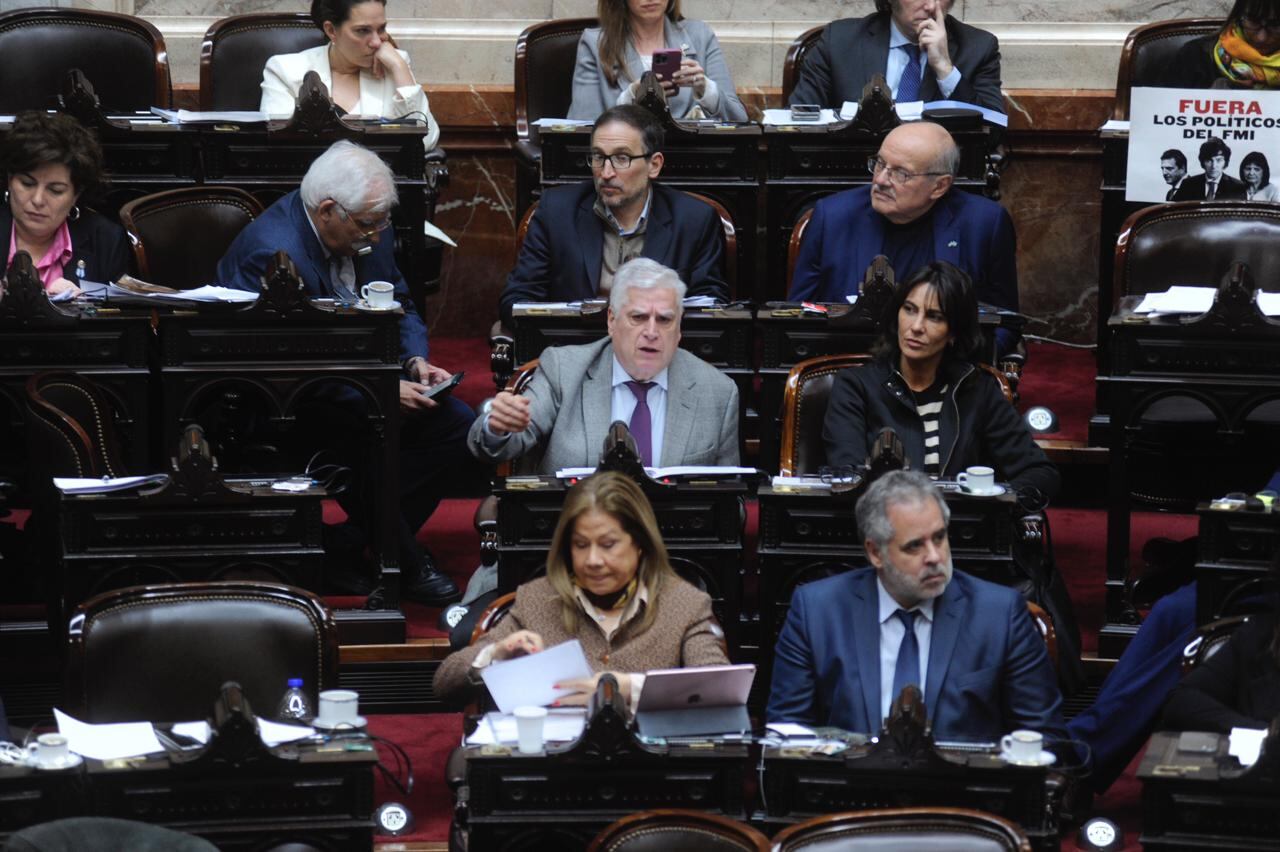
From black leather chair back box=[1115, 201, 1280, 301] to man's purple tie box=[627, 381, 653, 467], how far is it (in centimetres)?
143

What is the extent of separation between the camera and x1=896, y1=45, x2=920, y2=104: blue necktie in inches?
285

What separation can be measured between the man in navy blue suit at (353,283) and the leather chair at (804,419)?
100cm

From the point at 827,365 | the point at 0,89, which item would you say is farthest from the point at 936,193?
the point at 0,89

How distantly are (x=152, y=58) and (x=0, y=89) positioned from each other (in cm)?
48

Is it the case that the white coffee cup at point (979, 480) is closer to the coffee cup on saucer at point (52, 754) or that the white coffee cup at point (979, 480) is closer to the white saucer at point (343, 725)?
the white saucer at point (343, 725)

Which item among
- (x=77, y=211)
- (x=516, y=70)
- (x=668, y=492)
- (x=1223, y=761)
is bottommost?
(x=1223, y=761)

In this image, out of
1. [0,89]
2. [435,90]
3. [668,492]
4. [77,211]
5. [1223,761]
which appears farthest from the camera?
[435,90]

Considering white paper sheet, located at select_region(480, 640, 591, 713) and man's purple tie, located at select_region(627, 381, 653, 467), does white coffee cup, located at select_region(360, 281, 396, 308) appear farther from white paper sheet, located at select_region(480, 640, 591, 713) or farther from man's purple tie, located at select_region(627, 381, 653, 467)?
white paper sheet, located at select_region(480, 640, 591, 713)

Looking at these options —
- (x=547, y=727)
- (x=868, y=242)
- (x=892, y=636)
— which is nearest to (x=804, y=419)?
(x=868, y=242)

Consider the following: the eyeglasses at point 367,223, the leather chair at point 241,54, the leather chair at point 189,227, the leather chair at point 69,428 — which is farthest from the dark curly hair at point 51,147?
the leather chair at point 241,54

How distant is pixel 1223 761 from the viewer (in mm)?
4230

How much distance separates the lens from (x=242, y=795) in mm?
4258

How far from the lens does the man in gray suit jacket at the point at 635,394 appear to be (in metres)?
5.59

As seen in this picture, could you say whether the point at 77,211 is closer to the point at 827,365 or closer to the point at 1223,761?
the point at 827,365
